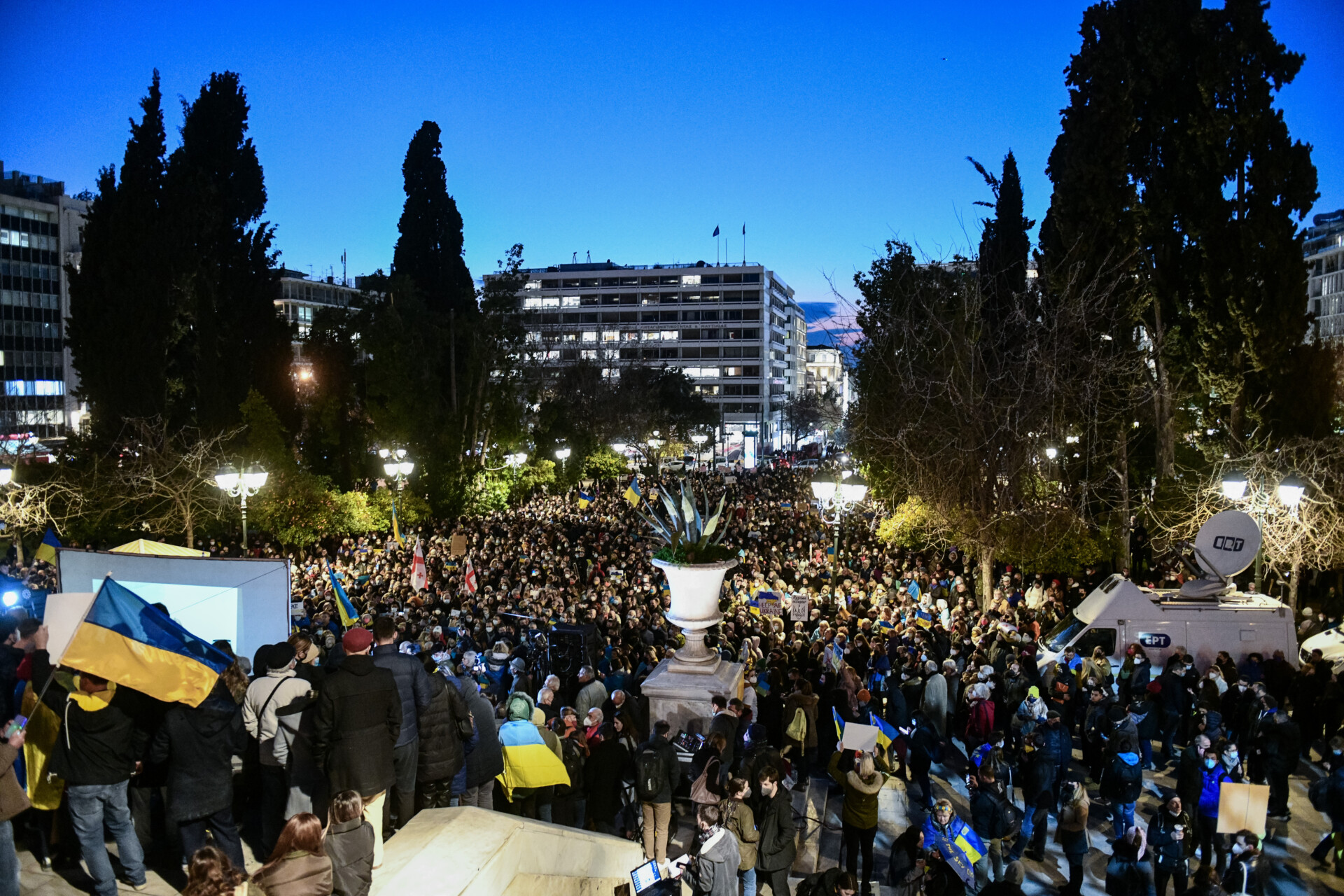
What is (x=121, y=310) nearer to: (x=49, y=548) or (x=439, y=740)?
Result: (x=49, y=548)

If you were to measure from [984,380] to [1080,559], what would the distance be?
4.28 metres

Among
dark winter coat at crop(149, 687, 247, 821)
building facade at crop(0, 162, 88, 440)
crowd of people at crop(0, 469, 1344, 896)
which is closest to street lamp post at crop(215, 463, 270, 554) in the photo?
crowd of people at crop(0, 469, 1344, 896)

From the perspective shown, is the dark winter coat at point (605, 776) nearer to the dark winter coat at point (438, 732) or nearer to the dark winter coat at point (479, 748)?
the dark winter coat at point (479, 748)

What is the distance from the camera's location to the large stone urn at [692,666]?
384 inches

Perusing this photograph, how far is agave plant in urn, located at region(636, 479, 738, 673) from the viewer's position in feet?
33.0

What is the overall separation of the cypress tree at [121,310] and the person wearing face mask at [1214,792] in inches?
1151

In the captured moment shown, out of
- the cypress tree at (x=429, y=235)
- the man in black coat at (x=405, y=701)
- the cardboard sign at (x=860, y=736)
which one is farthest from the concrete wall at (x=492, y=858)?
the cypress tree at (x=429, y=235)

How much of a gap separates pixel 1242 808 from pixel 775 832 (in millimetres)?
4072

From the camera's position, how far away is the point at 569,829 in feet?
18.5

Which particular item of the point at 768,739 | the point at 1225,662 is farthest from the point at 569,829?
the point at 1225,662

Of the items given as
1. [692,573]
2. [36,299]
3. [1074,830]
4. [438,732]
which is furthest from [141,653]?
[36,299]

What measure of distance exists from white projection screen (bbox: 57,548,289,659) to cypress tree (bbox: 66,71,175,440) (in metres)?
21.9

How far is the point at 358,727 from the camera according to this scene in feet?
18.0

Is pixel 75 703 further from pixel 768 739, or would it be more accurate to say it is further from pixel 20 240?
pixel 20 240
